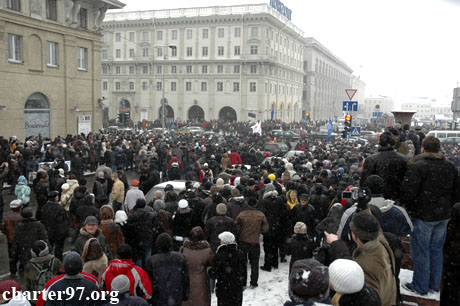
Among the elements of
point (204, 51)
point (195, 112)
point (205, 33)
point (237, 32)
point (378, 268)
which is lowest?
point (378, 268)

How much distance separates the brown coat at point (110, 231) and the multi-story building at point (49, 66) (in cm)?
2077

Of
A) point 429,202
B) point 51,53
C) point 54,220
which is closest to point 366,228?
point 429,202

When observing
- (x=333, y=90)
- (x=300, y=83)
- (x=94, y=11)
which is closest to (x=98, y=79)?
(x=94, y=11)

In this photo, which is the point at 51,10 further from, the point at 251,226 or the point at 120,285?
the point at 120,285

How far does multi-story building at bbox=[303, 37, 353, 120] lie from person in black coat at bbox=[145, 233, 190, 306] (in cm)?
7045

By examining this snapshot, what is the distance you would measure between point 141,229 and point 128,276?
2.60 meters

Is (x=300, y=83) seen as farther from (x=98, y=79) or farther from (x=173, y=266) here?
(x=173, y=266)

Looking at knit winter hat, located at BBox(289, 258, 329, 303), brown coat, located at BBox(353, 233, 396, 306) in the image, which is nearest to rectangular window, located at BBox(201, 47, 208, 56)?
brown coat, located at BBox(353, 233, 396, 306)

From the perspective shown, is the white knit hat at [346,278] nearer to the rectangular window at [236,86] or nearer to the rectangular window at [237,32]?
the rectangular window at [236,86]

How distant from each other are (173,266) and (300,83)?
252 ft

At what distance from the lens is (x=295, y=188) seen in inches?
366

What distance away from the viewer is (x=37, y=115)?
2691 cm

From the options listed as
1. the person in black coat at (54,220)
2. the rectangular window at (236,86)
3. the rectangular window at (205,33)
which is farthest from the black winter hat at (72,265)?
the rectangular window at (205,33)

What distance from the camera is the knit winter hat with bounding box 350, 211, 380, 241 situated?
12.1 ft
